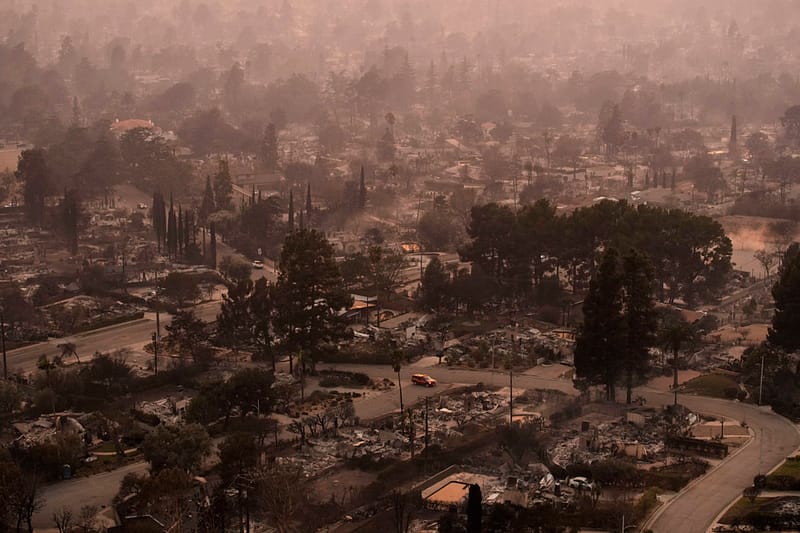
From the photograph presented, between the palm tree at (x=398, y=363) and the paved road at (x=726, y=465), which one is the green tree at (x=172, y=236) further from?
the paved road at (x=726, y=465)

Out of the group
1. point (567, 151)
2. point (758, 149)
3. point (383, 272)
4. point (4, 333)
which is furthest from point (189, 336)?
point (758, 149)

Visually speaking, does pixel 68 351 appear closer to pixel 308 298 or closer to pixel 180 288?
pixel 180 288

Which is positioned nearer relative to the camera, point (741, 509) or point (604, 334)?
point (741, 509)

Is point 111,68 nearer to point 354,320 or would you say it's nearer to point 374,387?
point 354,320

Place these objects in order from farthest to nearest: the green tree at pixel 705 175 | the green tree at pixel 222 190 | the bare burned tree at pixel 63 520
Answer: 1. the green tree at pixel 705 175
2. the green tree at pixel 222 190
3. the bare burned tree at pixel 63 520

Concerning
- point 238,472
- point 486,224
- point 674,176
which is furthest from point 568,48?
point 238,472

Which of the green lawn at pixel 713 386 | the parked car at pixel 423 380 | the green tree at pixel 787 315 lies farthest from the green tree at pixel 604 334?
the green tree at pixel 787 315

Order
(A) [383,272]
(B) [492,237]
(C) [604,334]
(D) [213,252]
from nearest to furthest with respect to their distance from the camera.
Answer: (C) [604,334] → (B) [492,237] → (A) [383,272] → (D) [213,252]
